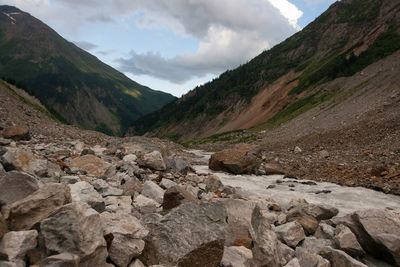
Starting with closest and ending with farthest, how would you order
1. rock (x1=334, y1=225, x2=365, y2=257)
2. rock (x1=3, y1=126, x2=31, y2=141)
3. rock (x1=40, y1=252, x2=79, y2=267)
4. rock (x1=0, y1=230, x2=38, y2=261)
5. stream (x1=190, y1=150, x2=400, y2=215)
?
rock (x1=40, y1=252, x2=79, y2=267) < rock (x1=0, y1=230, x2=38, y2=261) < rock (x1=334, y1=225, x2=365, y2=257) < stream (x1=190, y1=150, x2=400, y2=215) < rock (x1=3, y1=126, x2=31, y2=141)

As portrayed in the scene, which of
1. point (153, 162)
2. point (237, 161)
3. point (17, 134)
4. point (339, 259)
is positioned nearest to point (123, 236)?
point (339, 259)

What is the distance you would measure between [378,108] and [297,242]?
31650 millimetres

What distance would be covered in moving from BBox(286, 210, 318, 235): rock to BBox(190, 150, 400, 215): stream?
14.5 ft

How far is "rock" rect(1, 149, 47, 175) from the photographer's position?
756 cm

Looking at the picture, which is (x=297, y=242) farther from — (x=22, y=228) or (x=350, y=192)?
(x=350, y=192)

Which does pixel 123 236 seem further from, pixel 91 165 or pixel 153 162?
pixel 153 162

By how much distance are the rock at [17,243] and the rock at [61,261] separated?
449 mm

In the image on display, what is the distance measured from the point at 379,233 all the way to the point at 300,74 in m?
82.2

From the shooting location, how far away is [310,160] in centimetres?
2400

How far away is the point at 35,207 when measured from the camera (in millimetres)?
4504

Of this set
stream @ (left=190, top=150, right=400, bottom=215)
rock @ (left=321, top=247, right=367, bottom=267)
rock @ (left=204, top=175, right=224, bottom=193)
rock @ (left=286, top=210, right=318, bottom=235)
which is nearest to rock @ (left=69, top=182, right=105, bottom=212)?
rock @ (left=321, top=247, right=367, bottom=267)

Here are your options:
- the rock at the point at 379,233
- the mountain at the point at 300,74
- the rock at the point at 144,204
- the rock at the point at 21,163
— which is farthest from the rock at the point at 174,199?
the mountain at the point at 300,74

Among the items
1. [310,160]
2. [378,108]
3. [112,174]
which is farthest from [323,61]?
[112,174]

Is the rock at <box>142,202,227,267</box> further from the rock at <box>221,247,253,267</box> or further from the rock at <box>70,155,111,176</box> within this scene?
the rock at <box>70,155,111,176</box>
